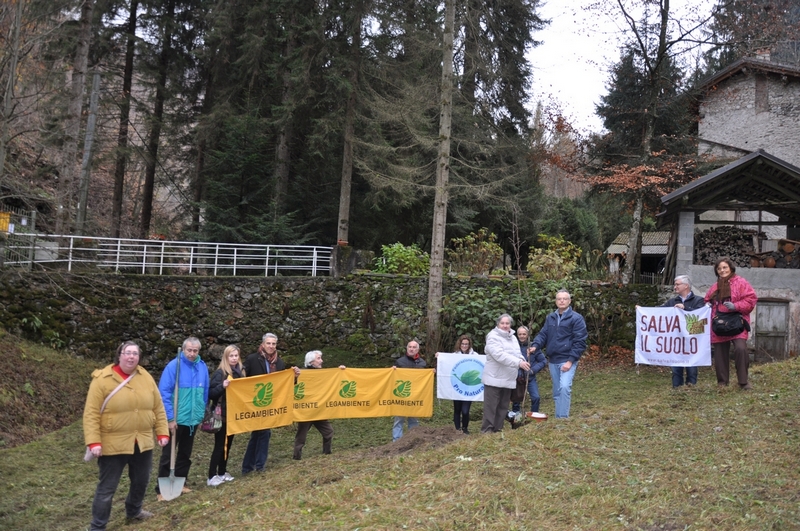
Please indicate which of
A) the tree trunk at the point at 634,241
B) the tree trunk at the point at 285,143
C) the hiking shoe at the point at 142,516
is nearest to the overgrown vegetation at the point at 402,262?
the tree trunk at the point at 285,143

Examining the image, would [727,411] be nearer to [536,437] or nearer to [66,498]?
[536,437]

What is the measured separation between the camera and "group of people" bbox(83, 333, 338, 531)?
6047 mm

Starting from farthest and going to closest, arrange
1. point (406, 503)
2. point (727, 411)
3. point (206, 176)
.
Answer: point (206, 176) → point (727, 411) → point (406, 503)

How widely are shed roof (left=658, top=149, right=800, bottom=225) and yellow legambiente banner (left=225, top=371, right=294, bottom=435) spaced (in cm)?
1028

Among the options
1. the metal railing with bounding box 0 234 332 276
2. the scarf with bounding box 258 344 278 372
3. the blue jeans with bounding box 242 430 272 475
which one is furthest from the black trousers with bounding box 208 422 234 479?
→ the metal railing with bounding box 0 234 332 276

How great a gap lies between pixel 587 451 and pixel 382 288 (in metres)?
12.0

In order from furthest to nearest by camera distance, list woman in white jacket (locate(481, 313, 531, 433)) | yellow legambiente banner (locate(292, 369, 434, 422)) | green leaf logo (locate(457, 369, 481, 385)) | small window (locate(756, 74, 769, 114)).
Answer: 1. small window (locate(756, 74, 769, 114))
2. green leaf logo (locate(457, 369, 481, 385))
3. yellow legambiente banner (locate(292, 369, 434, 422))
4. woman in white jacket (locate(481, 313, 531, 433))

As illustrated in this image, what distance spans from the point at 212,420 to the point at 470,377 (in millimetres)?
4355

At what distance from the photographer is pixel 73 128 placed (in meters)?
17.6

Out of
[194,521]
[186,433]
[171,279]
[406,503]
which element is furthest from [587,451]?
[171,279]

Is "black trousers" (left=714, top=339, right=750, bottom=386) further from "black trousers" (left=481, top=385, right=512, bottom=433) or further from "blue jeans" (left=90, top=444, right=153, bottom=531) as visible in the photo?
"blue jeans" (left=90, top=444, right=153, bottom=531)

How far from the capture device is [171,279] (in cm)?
1727

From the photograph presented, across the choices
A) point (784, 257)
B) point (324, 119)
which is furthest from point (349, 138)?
point (784, 257)

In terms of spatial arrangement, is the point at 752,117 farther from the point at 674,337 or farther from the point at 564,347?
the point at 564,347
